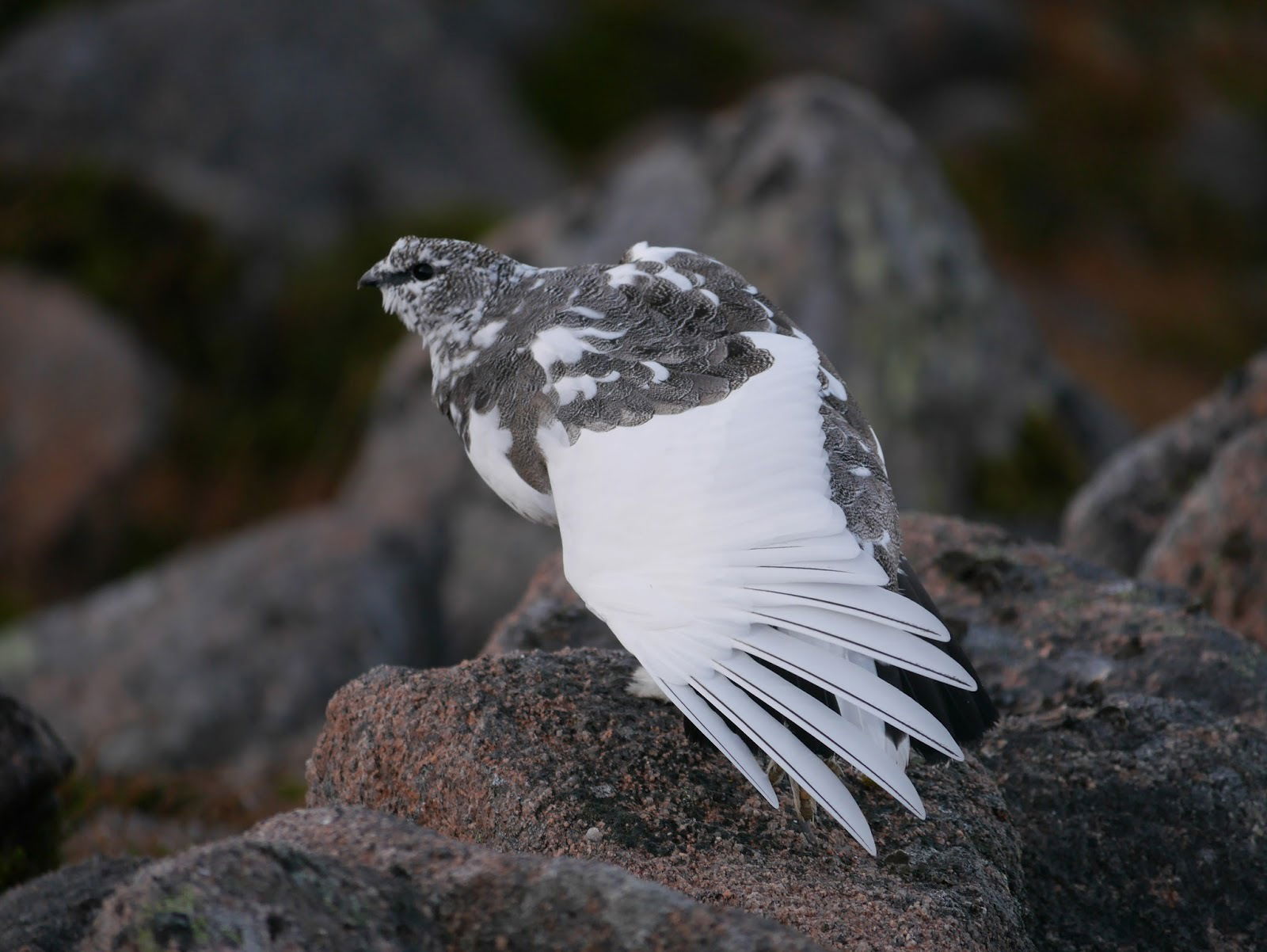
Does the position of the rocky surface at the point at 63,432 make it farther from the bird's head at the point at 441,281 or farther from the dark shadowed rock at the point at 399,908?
the dark shadowed rock at the point at 399,908

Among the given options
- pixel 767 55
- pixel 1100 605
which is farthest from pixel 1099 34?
pixel 1100 605

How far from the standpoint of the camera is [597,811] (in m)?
2.71

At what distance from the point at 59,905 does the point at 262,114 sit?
9.38 meters

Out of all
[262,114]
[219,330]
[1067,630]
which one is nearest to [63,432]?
[219,330]

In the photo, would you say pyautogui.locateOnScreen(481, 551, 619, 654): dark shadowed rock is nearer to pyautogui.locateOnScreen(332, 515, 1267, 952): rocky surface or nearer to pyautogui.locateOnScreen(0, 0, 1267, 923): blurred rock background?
pyautogui.locateOnScreen(332, 515, 1267, 952): rocky surface

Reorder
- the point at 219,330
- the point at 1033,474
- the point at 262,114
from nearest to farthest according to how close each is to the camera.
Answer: the point at 1033,474 < the point at 219,330 < the point at 262,114

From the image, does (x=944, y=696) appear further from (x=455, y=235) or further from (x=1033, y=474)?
(x=455, y=235)

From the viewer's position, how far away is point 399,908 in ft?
6.55

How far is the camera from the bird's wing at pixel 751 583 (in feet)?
8.25

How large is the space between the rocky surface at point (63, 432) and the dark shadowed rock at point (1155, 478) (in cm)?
648

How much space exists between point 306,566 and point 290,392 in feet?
12.3

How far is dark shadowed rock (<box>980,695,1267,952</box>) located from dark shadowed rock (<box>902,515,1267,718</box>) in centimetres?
37

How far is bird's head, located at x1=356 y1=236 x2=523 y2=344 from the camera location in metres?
3.49

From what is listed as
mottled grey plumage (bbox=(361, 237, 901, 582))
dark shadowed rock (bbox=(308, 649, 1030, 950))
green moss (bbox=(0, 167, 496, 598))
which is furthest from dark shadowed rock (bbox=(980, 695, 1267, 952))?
green moss (bbox=(0, 167, 496, 598))
